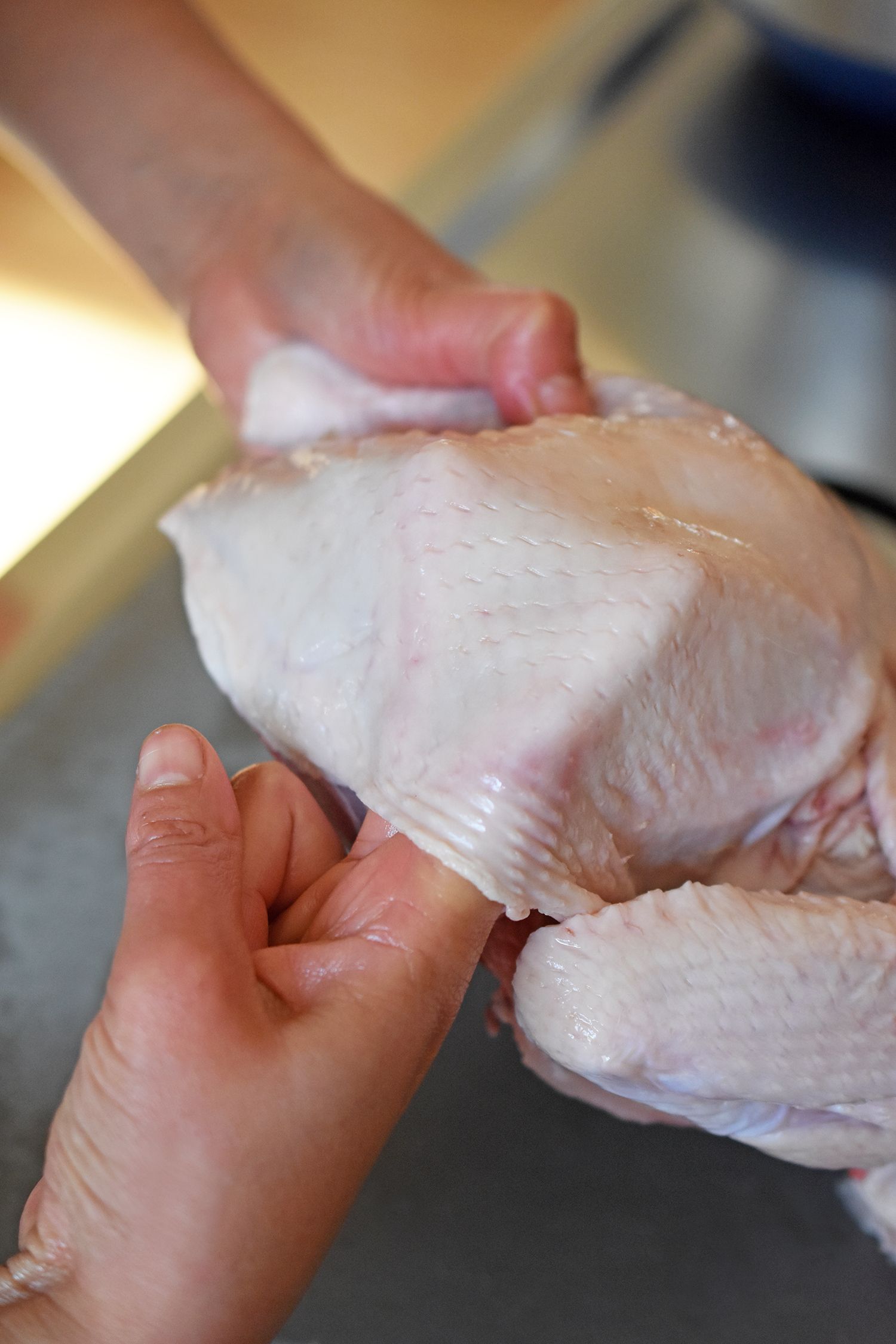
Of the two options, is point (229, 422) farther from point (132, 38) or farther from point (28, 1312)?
point (28, 1312)

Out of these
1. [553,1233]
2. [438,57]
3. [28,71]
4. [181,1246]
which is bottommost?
[553,1233]

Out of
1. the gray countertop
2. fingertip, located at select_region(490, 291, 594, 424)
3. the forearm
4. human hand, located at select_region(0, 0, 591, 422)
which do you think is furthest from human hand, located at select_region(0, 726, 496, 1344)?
the forearm

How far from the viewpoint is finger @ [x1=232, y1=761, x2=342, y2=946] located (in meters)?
0.62

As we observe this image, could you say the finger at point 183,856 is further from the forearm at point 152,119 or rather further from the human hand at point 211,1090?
the forearm at point 152,119

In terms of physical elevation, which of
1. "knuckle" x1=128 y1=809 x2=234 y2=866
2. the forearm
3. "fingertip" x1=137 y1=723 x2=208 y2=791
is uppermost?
the forearm

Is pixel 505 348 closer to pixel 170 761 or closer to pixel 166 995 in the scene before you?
pixel 170 761

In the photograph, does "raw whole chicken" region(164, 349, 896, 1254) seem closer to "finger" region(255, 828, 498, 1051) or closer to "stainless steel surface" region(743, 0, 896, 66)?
"finger" region(255, 828, 498, 1051)

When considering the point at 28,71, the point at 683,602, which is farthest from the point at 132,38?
the point at 683,602

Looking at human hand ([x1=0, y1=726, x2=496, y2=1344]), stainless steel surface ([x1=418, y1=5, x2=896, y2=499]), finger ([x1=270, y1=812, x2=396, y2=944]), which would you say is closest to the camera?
human hand ([x1=0, y1=726, x2=496, y2=1344])

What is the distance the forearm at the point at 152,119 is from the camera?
1.06m

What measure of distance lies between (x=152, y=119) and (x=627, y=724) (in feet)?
2.60

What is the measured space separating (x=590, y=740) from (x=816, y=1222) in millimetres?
389

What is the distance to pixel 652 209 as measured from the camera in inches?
50.3

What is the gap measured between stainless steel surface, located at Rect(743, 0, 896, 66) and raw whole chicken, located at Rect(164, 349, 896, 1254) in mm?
574
